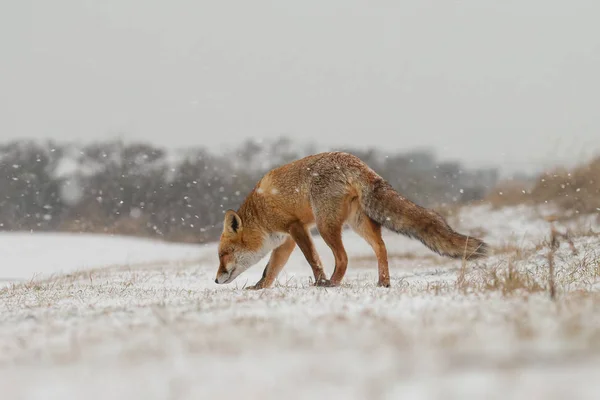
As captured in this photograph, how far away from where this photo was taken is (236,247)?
313 inches

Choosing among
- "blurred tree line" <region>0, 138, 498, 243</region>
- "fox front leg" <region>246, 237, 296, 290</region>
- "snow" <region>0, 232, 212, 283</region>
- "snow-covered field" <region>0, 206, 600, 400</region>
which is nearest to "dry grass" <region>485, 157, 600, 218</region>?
"blurred tree line" <region>0, 138, 498, 243</region>

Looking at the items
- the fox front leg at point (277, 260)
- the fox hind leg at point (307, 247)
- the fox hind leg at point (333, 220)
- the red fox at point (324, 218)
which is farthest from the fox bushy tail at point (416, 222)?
the fox front leg at point (277, 260)

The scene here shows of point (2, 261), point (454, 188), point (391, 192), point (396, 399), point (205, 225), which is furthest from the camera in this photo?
point (454, 188)

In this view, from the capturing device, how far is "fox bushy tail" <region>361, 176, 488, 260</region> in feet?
19.9

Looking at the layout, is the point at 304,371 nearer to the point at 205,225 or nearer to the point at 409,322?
the point at 409,322

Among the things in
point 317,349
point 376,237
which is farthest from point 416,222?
point 317,349

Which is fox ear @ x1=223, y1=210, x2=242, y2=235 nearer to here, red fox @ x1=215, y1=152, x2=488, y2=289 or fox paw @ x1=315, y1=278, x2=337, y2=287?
red fox @ x1=215, y1=152, x2=488, y2=289

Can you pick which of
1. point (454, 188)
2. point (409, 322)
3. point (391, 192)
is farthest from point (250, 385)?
point (454, 188)

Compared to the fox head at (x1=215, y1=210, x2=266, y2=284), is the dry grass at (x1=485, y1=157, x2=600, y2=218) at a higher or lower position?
higher

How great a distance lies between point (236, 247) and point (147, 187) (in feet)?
72.0

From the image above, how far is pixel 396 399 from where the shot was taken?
5.92 feet

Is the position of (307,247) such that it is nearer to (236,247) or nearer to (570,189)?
(236,247)

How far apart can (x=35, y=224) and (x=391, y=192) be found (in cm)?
2526

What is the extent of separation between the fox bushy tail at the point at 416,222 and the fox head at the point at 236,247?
184 centimetres
